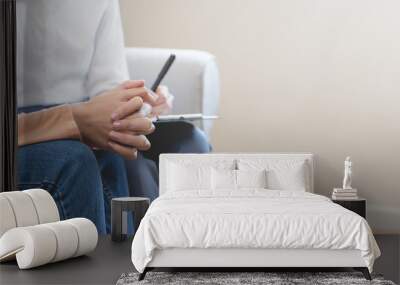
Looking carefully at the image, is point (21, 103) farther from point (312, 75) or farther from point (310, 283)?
point (310, 283)

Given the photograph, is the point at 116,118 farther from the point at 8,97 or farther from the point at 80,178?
the point at 8,97

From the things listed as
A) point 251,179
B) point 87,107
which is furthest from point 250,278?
point 87,107

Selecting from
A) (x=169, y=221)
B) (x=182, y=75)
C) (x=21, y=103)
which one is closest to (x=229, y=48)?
(x=182, y=75)

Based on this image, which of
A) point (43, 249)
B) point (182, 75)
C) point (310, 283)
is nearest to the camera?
point (310, 283)

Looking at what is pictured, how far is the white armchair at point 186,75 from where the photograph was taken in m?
7.11

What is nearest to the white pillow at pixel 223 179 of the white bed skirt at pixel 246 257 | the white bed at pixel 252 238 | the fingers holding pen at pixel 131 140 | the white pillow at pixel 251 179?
the white pillow at pixel 251 179

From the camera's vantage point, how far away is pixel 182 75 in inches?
281

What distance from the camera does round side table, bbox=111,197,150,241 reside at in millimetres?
6730

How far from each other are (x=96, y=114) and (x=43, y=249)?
2.18 metres

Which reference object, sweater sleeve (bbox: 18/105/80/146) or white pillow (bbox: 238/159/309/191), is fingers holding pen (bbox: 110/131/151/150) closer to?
sweater sleeve (bbox: 18/105/80/146)

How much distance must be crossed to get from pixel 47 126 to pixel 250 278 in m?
3.17

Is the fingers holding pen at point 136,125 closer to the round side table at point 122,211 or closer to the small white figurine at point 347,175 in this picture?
the round side table at point 122,211

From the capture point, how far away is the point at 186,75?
712 cm

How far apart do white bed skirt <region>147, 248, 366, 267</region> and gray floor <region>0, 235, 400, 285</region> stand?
1.26 feet
